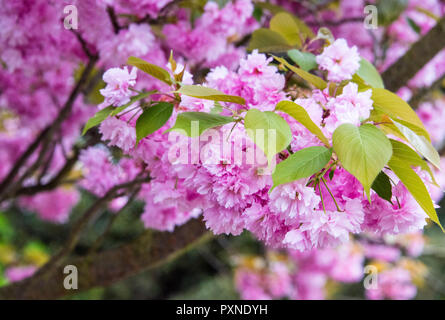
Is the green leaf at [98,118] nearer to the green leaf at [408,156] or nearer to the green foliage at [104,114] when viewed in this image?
the green foliage at [104,114]

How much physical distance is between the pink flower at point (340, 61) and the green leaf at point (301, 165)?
0.27 metres

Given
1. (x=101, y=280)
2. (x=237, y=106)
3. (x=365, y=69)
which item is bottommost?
(x=101, y=280)

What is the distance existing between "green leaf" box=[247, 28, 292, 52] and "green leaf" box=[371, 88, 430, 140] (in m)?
0.32

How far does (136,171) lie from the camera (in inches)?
48.2

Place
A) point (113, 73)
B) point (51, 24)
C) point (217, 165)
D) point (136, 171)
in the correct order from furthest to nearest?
1. point (51, 24)
2. point (136, 171)
3. point (113, 73)
4. point (217, 165)

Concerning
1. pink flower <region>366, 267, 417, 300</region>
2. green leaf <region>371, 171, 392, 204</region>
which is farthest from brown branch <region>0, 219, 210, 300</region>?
pink flower <region>366, 267, 417, 300</region>

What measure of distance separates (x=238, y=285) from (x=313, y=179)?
3.09 m

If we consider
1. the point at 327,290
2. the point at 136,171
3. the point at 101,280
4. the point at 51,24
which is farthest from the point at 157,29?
the point at 327,290

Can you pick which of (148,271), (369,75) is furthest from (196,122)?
(148,271)

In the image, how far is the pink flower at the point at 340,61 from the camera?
0.85 m

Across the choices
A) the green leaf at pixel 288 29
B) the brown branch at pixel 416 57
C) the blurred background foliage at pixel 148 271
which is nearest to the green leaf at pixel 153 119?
the green leaf at pixel 288 29

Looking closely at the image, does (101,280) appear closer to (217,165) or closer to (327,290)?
(217,165)

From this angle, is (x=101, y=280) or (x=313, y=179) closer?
(x=313, y=179)

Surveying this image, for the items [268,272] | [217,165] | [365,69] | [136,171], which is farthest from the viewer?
[268,272]
